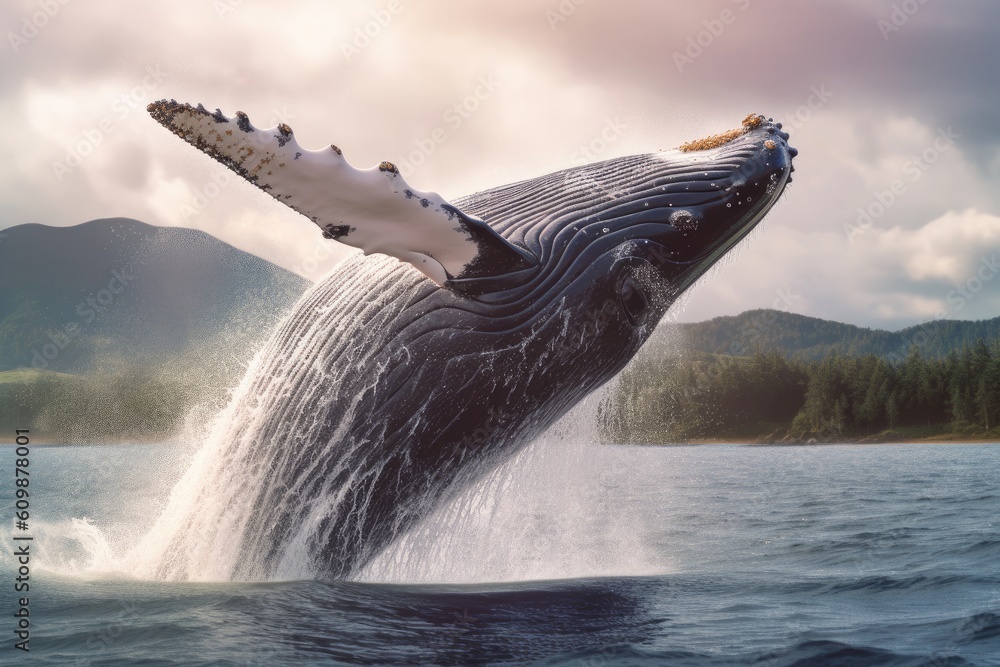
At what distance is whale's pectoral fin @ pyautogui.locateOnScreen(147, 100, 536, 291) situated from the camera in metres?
5.34

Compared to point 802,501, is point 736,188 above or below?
above

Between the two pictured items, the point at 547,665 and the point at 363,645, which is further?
the point at 363,645

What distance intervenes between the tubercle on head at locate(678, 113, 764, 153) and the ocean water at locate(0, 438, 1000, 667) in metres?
2.74

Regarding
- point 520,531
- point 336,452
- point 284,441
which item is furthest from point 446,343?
point 520,531

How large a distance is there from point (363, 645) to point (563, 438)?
305 cm

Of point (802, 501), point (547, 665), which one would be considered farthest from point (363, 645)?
point (802, 501)

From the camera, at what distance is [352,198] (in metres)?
5.70

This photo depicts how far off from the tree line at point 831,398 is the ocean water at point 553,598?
94.8m

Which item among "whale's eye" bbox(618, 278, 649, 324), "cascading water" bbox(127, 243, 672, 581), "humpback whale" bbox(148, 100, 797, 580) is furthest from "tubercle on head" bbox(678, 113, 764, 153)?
"cascading water" bbox(127, 243, 672, 581)

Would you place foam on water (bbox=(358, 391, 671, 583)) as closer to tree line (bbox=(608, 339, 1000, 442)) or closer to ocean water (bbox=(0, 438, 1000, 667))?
ocean water (bbox=(0, 438, 1000, 667))

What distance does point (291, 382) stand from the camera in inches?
279

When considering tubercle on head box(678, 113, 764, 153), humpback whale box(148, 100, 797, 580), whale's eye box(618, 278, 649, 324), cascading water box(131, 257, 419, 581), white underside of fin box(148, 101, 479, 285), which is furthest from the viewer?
tubercle on head box(678, 113, 764, 153)

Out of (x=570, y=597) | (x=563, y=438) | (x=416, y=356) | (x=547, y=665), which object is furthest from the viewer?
(x=563, y=438)

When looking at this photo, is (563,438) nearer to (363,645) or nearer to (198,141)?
(363,645)
